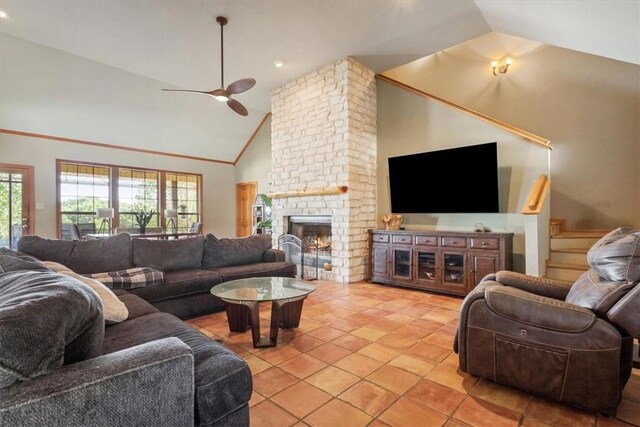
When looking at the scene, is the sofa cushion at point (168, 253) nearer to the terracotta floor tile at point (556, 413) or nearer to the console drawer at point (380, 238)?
the console drawer at point (380, 238)

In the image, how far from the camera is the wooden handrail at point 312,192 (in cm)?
470

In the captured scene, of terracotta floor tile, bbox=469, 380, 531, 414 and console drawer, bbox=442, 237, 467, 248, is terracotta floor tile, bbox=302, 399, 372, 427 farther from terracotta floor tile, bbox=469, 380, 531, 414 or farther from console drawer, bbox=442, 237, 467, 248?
console drawer, bbox=442, 237, 467, 248

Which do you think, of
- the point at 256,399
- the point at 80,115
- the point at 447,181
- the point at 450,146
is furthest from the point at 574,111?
the point at 80,115

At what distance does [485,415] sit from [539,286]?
1.03m

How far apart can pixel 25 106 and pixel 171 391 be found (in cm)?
694

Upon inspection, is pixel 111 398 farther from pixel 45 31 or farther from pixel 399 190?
pixel 45 31

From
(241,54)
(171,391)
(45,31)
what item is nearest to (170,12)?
(241,54)

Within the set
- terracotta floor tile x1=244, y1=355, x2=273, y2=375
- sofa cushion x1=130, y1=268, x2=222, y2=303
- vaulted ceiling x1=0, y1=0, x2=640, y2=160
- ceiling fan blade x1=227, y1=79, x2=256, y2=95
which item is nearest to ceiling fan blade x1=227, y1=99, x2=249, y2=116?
ceiling fan blade x1=227, y1=79, x2=256, y2=95

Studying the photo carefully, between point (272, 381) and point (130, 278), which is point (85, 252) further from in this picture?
point (272, 381)

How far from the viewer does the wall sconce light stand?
5.05 metres

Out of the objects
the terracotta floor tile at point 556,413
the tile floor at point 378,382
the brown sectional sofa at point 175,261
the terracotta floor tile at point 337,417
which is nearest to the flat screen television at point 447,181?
the tile floor at point 378,382

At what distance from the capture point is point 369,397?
5.94 feet

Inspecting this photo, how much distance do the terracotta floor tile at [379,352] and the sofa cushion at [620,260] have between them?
1408 millimetres

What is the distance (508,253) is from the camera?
373 cm
